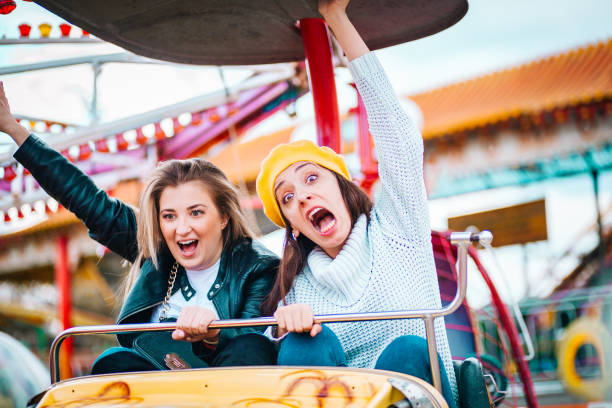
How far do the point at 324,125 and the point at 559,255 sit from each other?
230 inches

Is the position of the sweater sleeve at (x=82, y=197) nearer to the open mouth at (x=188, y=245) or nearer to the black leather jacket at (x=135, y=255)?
the black leather jacket at (x=135, y=255)

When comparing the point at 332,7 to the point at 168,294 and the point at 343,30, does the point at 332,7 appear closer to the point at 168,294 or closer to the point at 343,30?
the point at 343,30

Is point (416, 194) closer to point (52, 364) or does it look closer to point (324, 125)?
point (324, 125)

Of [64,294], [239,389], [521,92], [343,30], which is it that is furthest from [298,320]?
Answer: [521,92]

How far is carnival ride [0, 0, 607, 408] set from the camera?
4.25 feet

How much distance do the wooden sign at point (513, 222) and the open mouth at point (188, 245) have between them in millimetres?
6057

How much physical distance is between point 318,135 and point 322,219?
648 millimetres

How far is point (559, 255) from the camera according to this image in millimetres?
7504

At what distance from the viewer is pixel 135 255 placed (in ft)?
7.82

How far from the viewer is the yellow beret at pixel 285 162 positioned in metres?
1.90

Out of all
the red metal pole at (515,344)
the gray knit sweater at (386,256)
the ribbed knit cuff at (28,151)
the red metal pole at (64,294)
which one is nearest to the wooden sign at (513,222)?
the red metal pole at (64,294)

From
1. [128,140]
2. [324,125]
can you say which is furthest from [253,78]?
[324,125]

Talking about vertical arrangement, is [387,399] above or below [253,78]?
below

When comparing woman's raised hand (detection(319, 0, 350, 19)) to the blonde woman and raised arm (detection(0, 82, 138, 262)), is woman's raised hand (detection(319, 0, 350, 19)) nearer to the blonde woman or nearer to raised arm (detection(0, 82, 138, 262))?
the blonde woman
